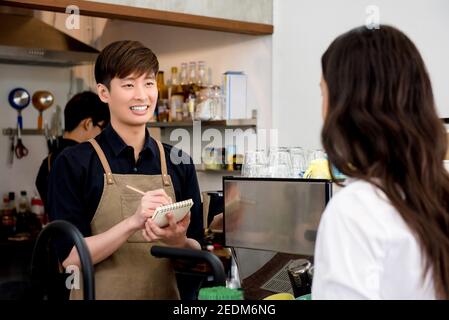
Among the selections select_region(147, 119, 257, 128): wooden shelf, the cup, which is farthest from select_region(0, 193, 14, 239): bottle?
the cup

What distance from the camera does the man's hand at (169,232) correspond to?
1.94 meters

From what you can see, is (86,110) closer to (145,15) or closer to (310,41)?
(145,15)

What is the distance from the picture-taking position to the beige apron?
212 cm

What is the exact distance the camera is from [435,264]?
1158mm

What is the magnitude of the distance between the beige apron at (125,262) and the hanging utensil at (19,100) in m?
3.56

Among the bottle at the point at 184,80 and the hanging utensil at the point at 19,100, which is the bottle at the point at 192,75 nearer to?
the bottle at the point at 184,80

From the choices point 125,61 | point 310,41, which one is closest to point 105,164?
point 125,61

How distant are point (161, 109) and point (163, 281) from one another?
9.60 feet

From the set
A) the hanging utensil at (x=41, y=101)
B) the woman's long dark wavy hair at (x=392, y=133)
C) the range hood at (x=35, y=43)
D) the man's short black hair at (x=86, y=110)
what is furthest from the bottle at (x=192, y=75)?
the woman's long dark wavy hair at (x=392, y=133)

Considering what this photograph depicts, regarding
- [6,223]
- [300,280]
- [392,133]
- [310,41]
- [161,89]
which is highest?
[310,41]

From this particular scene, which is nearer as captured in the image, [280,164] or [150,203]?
[150,203]

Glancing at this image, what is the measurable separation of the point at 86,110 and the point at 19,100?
186 cm

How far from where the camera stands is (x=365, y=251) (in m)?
Answer: 1.12

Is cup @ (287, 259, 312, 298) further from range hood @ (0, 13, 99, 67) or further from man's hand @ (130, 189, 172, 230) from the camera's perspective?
range hood @ (0, 13, 99, 67)
